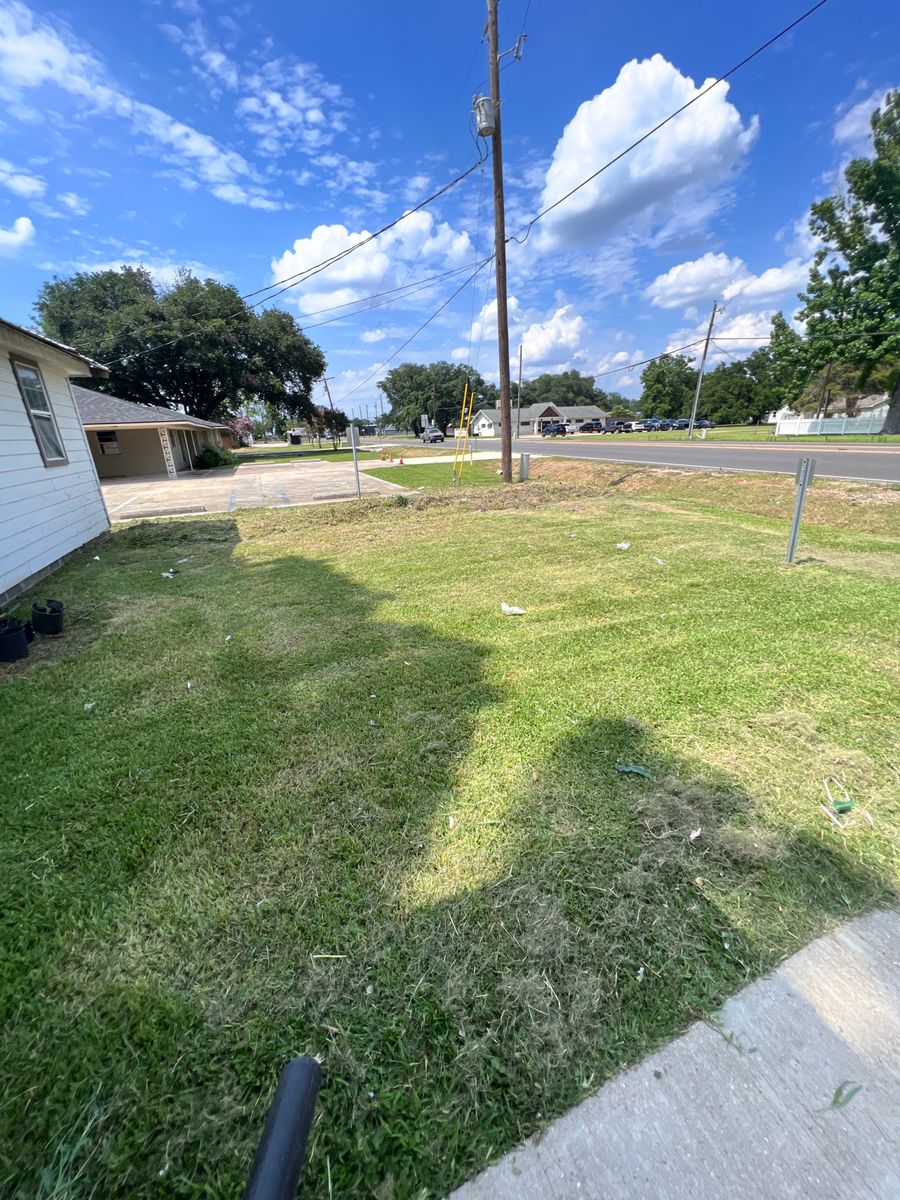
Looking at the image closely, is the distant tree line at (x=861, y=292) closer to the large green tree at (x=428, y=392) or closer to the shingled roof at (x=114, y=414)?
the shingled roof at (x=114, y=414)

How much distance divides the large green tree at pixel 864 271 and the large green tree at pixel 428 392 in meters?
53.4

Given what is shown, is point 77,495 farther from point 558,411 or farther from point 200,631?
point 558,411

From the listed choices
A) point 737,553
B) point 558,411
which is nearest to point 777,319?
point 737,553

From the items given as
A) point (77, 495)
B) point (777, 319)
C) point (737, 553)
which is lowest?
point (737, 553)

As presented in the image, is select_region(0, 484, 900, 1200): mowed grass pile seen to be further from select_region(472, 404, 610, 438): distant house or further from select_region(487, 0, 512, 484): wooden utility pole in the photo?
select_region(472, 404, 610, 438): distant house

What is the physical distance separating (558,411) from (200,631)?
89137 millimetres

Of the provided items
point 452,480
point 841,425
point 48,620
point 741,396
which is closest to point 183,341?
point 452,480

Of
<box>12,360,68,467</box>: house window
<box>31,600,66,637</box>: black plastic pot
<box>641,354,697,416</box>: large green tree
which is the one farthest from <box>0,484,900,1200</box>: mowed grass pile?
<box>641,354,697,416</box>: large green tree

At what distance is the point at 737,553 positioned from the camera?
5.88 metres

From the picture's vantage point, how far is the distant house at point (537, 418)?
7881cm

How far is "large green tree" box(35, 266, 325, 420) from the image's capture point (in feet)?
111

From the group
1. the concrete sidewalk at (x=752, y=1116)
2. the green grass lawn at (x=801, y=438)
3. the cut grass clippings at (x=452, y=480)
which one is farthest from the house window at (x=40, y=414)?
the green grass lawn at (x=801, y=438)

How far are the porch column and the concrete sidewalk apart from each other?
24.5m

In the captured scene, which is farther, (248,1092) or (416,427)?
(416,427)
